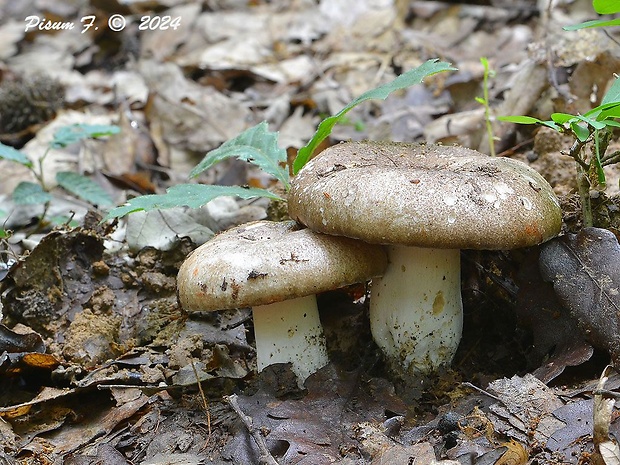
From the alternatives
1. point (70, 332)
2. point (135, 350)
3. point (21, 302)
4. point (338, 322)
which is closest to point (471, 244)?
point (338, 322)

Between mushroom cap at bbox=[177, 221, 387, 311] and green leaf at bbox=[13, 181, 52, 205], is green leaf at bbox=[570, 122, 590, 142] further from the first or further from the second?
green leaf at bbox=[13, 181, 52, 205]

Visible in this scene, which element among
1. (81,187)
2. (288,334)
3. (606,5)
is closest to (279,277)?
(288,334)

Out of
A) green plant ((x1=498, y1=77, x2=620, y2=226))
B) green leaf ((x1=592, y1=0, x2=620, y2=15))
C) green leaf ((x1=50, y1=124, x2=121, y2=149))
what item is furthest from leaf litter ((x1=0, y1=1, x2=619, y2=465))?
green leaf ((x1=592, y1=0, x2=620, y2=15))

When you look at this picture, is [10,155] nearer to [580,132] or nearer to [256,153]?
[256,153]

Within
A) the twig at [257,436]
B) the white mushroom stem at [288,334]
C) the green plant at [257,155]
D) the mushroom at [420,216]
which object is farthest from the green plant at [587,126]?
the twig at [257,436]

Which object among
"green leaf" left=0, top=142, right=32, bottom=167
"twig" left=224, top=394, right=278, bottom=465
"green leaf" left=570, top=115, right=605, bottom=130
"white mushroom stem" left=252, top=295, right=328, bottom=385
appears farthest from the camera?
"green leaf" left=0, top=142, right=32, bottom=167

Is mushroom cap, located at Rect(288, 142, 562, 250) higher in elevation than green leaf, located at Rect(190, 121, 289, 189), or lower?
higher

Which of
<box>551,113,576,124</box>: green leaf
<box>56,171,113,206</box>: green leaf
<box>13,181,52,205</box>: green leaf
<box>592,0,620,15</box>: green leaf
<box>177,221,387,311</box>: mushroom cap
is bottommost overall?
<box>56,171,113,206</box>: green leaf
